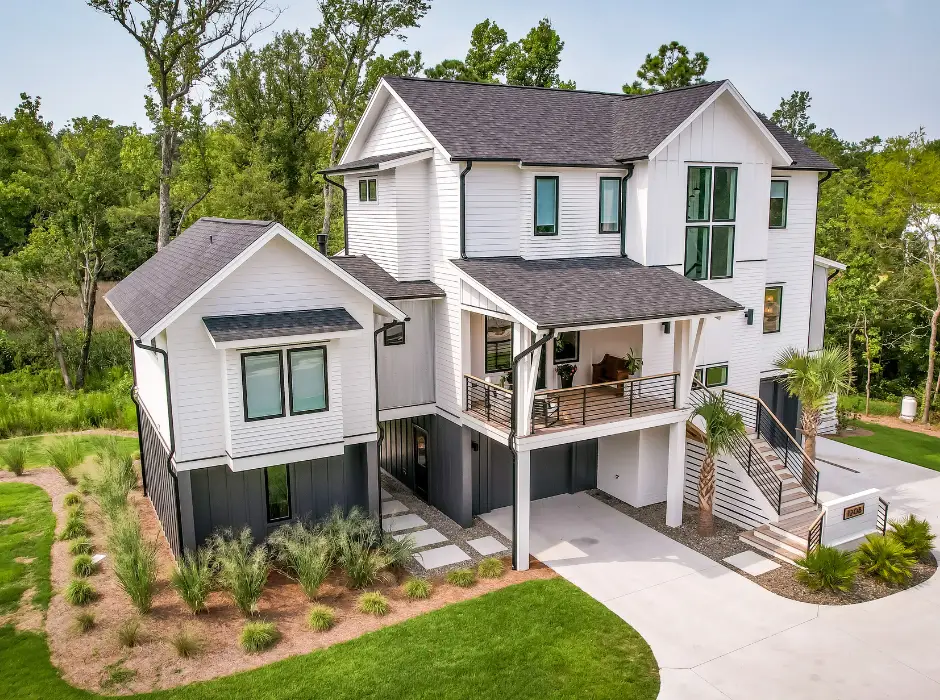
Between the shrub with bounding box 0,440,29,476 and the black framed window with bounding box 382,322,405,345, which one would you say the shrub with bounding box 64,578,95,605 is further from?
the shrub with bounding box 0,440,29,476

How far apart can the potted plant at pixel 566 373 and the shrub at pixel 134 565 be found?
9989 mm

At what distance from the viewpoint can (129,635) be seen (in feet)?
40.8

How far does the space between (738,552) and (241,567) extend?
1054 cm

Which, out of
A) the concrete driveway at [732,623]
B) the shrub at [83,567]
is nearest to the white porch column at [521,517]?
the concrete driveway at [732,623]

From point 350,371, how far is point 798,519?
35.2 ft

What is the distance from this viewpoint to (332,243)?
38.1 m

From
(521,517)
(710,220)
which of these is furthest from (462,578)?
(710,220)

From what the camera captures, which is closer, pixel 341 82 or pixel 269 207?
pixel 341 82

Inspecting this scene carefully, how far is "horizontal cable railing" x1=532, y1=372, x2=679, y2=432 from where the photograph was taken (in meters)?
16.0

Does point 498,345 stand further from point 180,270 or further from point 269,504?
point 180,270

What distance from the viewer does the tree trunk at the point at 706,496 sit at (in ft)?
55.5

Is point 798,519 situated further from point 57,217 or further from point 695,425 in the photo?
point 57,217

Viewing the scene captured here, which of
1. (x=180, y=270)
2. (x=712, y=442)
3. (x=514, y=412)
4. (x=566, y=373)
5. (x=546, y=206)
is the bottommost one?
(x=712, y=442)

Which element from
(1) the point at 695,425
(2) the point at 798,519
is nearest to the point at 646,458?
(1) the point at 695,425
